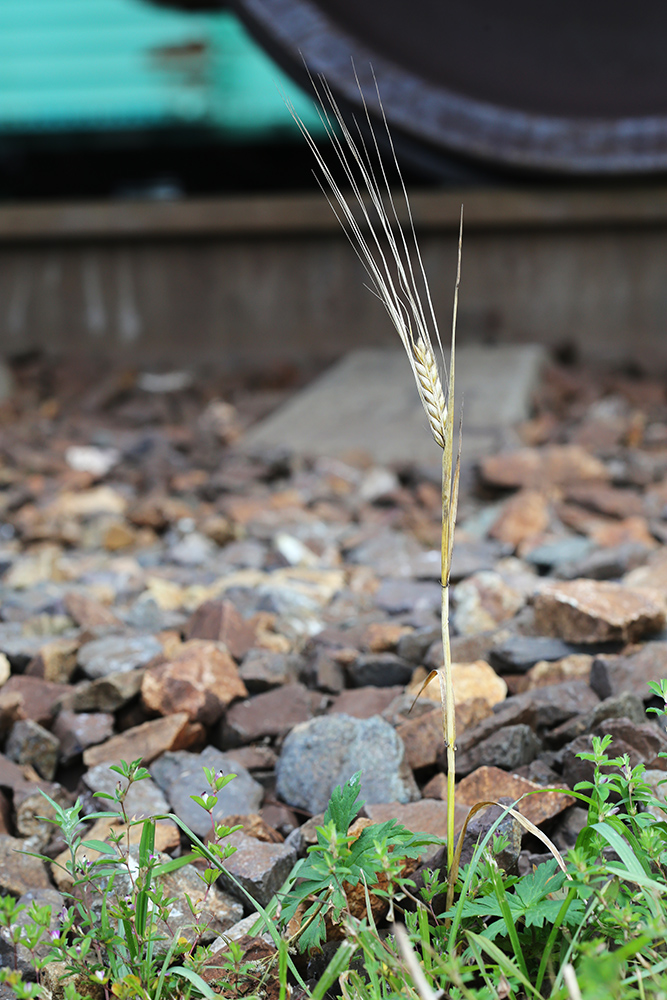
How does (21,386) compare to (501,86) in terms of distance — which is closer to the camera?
(501,86)

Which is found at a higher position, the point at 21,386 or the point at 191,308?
the point at 191,308

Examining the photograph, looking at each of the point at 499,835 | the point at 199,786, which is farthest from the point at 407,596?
the point at 499,835

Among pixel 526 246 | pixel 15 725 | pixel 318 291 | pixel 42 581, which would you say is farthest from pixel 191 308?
pixel 15 725

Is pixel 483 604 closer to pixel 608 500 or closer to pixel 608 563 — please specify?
pixel 608 563

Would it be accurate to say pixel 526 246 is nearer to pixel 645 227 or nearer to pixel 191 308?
pixel 645 227

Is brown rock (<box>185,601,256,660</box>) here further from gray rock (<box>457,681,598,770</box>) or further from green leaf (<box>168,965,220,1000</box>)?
green leaf (<box>168,965,220,1000</box>)

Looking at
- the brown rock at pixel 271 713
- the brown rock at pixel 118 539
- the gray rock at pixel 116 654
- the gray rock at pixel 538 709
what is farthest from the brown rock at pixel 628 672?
the brown rock at pixel 118 539

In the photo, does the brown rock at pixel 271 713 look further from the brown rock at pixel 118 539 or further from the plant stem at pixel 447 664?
the brown rock at pixel 118 539
